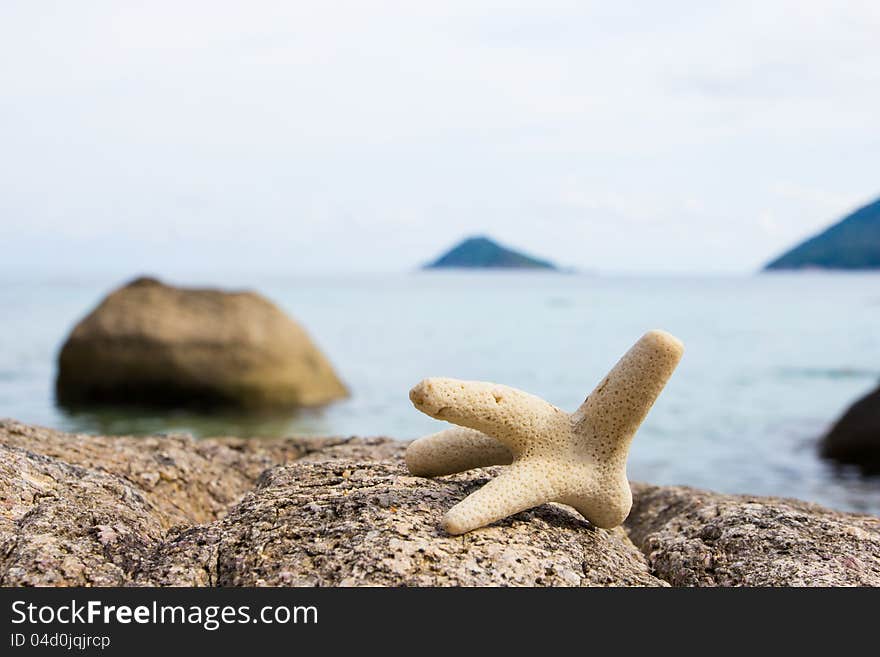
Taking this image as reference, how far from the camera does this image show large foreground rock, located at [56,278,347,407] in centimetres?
1230

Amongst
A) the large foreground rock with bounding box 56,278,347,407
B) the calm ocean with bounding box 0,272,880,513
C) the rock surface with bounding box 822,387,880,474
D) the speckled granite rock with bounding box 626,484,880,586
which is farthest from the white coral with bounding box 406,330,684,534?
the large foreground rock with bounding box 56,278,347,407

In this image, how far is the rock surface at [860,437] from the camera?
930 cm

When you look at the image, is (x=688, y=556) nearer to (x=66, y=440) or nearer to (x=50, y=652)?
(x=50, y=652)

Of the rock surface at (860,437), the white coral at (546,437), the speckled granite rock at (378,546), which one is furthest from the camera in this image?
the rock surface at (860,437)

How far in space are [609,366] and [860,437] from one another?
39.3 ft

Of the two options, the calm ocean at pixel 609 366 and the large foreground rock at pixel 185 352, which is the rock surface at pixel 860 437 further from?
the large foreground rock at pixel 185 352

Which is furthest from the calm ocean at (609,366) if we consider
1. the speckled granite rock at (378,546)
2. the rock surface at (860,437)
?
the speckled granite rock at (378,546)

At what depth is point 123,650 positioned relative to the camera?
81.8 inches

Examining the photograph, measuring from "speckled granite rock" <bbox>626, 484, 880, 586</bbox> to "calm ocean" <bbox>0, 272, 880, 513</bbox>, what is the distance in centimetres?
570

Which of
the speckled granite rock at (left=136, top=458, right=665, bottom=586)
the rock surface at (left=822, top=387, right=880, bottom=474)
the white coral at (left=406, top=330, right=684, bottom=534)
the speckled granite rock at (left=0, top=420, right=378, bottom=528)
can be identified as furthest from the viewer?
the rock surface at (left=822, top=387, right=880, bottom=474)

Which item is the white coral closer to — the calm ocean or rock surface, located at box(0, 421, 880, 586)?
rock surface, located at box(0, 421, 880, 586)

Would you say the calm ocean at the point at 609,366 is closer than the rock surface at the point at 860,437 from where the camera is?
No

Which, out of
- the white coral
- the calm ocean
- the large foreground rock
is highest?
the white coral

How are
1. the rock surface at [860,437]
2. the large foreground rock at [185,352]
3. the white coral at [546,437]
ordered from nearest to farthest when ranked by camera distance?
the white coral at [546,437] → the rock surface at [860,437] → the large foreground rock at [185,352]
